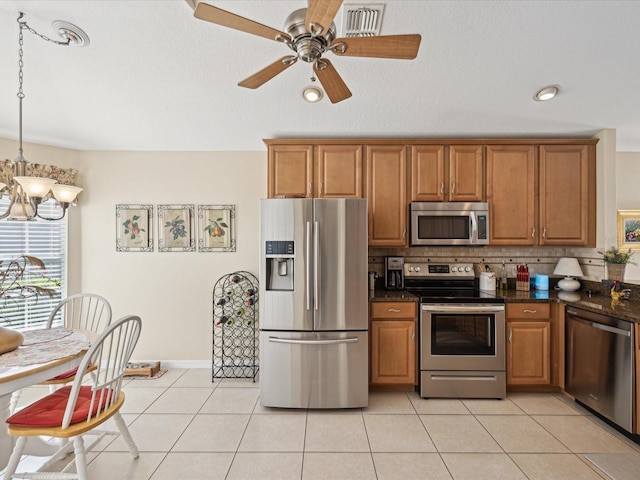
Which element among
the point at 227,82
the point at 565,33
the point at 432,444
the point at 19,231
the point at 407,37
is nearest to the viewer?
the point at 407,37

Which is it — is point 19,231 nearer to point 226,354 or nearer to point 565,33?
point 226,354

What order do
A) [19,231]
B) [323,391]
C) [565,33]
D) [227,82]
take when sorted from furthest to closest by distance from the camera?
[19,231] < [323,391] < [227,82] < [565,33]

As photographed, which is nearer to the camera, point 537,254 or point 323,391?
point 323,391

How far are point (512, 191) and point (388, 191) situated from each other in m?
1.23

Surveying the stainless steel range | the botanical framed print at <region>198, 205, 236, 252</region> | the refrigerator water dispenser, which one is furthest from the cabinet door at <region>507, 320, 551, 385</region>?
the botanical framed print at <region>198, 205, 236, 252</region>

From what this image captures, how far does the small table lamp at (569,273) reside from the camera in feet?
10.3

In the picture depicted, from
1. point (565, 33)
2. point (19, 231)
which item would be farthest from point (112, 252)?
point (565, 33)

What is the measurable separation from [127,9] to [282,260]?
1.96 m

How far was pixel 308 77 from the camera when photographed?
2.43 meters

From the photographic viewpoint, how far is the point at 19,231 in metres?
3.10

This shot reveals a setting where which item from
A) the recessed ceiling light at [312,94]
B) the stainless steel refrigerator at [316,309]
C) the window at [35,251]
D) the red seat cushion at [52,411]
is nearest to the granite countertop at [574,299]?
the stainless steel refrigerator at [316,309]

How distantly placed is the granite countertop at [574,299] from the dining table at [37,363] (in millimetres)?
2194

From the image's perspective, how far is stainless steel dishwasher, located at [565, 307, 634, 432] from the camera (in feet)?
7.30

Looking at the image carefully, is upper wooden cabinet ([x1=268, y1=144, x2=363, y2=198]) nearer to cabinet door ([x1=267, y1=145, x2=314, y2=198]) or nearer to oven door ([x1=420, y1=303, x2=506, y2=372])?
cabinet door ([x1=267, y1=145, x2=314, y2=198])
